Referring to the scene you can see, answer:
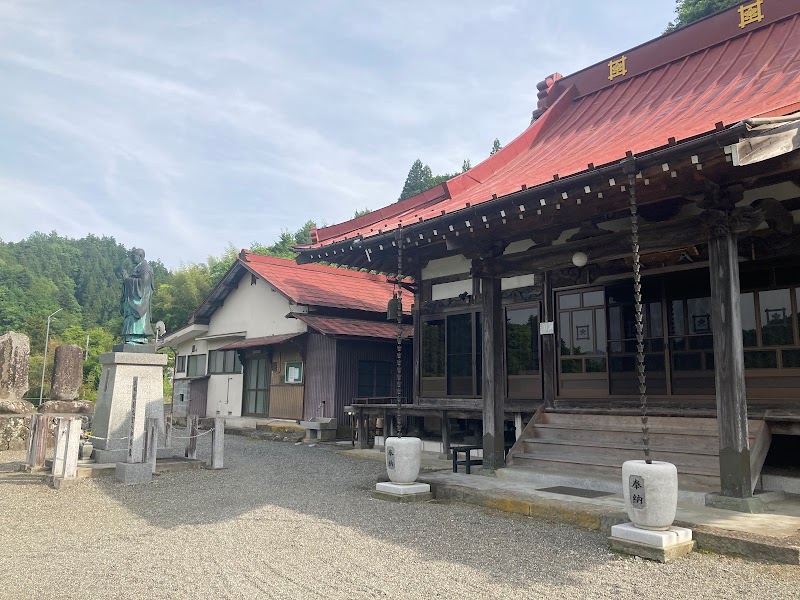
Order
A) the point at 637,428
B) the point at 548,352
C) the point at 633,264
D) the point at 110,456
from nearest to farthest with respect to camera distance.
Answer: the point at 633,264 < the point at 637,428 < the point at 110,456 < the point at 548,352

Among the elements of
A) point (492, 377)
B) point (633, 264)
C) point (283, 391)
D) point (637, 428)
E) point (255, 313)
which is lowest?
point (637, 428)

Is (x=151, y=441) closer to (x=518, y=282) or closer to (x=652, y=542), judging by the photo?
(x=518, y=282)

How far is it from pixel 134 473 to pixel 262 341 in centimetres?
934

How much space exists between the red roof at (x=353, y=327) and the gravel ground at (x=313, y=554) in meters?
8.03

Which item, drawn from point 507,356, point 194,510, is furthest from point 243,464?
point 507,356

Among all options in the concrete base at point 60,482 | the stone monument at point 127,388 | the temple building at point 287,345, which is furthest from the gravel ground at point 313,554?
the temple building at point 287,345

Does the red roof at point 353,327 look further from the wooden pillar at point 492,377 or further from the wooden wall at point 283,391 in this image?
the wooden pillar at point 492,377

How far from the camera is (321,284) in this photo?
2030 cm

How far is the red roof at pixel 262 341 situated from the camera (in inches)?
687

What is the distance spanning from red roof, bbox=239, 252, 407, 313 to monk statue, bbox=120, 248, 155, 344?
5.93m

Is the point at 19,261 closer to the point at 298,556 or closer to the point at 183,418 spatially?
the point at 183,418

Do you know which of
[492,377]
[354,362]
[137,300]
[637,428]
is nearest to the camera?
[637,428]

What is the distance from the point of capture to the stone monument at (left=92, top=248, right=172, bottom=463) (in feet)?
33.9

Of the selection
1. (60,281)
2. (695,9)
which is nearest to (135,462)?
(695,9)
